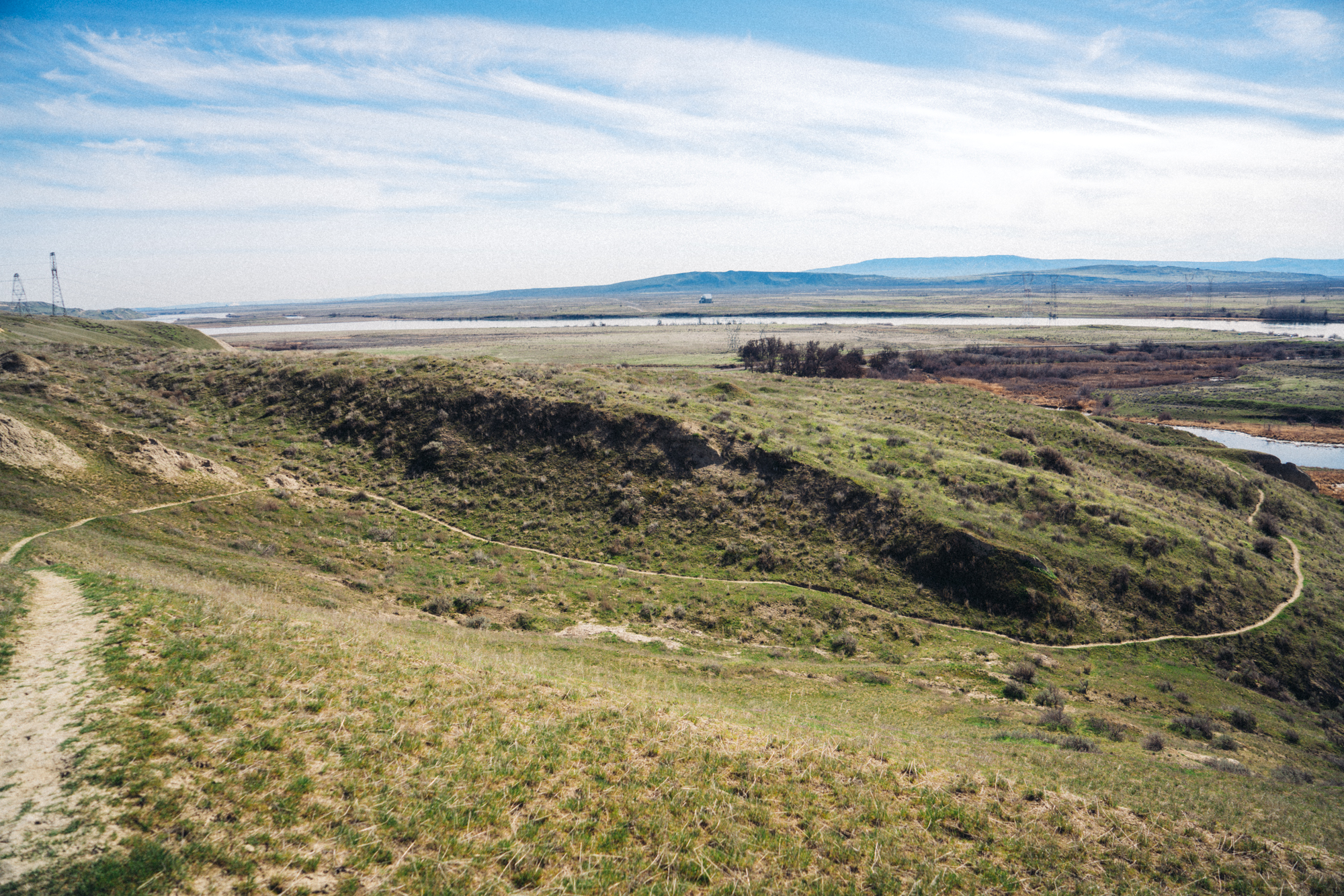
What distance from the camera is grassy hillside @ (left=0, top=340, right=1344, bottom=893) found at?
8750mm

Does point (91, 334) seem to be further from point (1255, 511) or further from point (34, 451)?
point (1255, 511)

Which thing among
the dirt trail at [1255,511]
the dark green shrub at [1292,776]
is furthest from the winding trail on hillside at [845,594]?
the dirt trail at [1255,511]

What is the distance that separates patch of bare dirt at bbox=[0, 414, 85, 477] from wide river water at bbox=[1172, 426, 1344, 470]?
4261 inches

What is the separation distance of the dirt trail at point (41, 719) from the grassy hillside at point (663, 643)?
0.45 m

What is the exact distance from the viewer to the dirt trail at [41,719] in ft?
23.8

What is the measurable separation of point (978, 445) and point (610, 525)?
35.0 m

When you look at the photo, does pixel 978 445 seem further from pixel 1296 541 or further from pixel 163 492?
pixel 163 492

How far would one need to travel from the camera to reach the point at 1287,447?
264 ft

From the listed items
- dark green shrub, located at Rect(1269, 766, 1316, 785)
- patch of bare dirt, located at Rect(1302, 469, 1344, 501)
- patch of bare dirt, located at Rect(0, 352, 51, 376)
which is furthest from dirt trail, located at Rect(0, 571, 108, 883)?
patch of bare dirt, located at Rect(1302, 469, 1344, 501)

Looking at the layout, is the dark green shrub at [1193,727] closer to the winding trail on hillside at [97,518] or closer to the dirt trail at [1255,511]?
the dirt trail at [1255,511]

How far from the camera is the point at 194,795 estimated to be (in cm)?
827

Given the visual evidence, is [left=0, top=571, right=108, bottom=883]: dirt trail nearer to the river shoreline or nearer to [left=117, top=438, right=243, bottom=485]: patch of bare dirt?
[left=117, top=438, right=243, bottom=485]: patch of bare dirt

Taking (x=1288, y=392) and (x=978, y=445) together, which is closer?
(x=978, y=445)

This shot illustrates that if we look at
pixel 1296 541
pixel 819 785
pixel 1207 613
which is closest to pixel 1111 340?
pixel 1296 541
